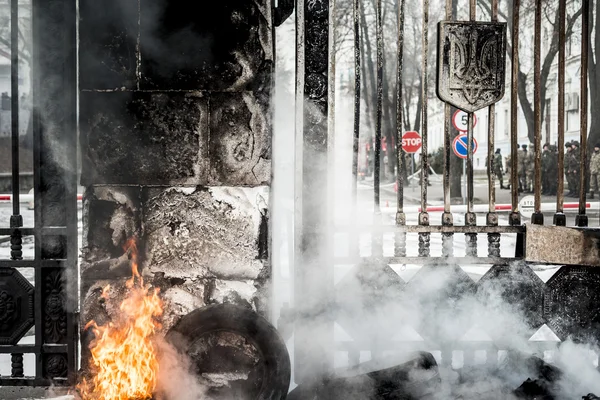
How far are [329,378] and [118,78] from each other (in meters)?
2.17

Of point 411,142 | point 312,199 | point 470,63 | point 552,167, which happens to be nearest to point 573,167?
point 552,167

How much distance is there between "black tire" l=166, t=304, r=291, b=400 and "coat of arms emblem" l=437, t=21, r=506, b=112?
1.78 meters

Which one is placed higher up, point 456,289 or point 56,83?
point 56,83

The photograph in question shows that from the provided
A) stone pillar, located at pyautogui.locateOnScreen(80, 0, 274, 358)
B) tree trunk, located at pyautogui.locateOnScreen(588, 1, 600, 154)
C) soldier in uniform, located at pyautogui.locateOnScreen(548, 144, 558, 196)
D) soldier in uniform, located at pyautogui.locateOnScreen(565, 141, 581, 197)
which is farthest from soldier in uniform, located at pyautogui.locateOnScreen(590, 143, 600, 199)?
stone pillar, located at pyautogui.locateOnScreen(80, 0, 274, 358)

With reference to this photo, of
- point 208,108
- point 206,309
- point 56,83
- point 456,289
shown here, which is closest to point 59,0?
point 56,83

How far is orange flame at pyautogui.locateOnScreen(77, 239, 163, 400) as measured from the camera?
10.8 ft

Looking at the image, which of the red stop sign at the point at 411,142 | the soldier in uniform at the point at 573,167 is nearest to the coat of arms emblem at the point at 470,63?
the red stop sign at the point at 411,142

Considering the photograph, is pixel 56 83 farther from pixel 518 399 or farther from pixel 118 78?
pixel 518 399

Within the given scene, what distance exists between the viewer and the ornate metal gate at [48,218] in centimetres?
355

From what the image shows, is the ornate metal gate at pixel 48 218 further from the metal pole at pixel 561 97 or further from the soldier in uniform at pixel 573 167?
the soldier in uniform at pixel 573 167

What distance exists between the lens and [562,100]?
3719 mm

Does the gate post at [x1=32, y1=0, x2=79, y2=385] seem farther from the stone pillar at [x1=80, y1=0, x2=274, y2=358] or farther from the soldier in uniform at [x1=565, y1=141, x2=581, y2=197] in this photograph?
the soldier in uniform at [x1=565, y1=141, x2=581, y2=197]

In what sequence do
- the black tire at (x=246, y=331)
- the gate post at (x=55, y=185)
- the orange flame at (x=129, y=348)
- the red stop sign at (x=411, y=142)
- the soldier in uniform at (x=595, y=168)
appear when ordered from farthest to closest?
1. the red stop sign at (x=411, y=142)
2. the soldier in uniform at (x=595, y=168)
3. the gate post at (x=55, y=185)
4. the orange flame at (x=129, y=348)
5. the black tire at (x=246, y=331)

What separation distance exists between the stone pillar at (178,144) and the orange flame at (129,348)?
7 centimetres
